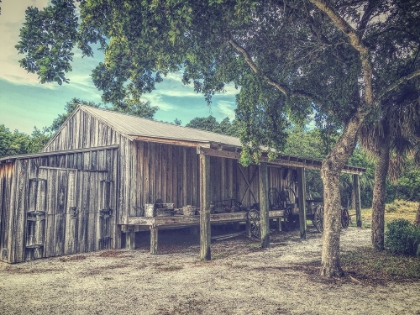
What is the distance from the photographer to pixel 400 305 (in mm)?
5598

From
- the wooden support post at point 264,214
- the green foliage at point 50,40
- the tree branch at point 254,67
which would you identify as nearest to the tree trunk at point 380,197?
the wooden support post at point 264,214

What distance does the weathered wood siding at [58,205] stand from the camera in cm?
958

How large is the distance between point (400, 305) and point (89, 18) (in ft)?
26.7

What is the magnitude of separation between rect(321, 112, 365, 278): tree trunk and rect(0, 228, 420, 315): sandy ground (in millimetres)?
459

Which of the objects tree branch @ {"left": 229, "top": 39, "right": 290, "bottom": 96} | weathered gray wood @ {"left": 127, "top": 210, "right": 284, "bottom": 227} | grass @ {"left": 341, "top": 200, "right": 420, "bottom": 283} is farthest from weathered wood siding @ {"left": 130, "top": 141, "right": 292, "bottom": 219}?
grass @ {"left": 341, "top": 200, "right": 420, "bottom": 283}

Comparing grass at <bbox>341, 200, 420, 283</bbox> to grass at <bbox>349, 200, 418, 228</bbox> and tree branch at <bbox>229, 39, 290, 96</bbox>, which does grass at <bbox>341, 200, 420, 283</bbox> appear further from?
grass at <bbox>349, 200, 418, 228</bbox>

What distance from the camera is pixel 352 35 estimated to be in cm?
706

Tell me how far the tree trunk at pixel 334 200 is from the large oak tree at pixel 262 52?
22 millimetres

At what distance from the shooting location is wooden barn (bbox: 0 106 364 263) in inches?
382

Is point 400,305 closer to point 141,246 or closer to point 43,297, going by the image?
point 43,297

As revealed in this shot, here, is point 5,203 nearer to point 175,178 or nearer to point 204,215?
point 175,178

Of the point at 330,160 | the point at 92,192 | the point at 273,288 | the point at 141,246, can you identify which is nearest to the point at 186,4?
the point at 330,160

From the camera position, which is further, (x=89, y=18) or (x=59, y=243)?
(x=59, y=243)

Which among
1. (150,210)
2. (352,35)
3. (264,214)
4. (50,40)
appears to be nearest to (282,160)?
(264,214)
